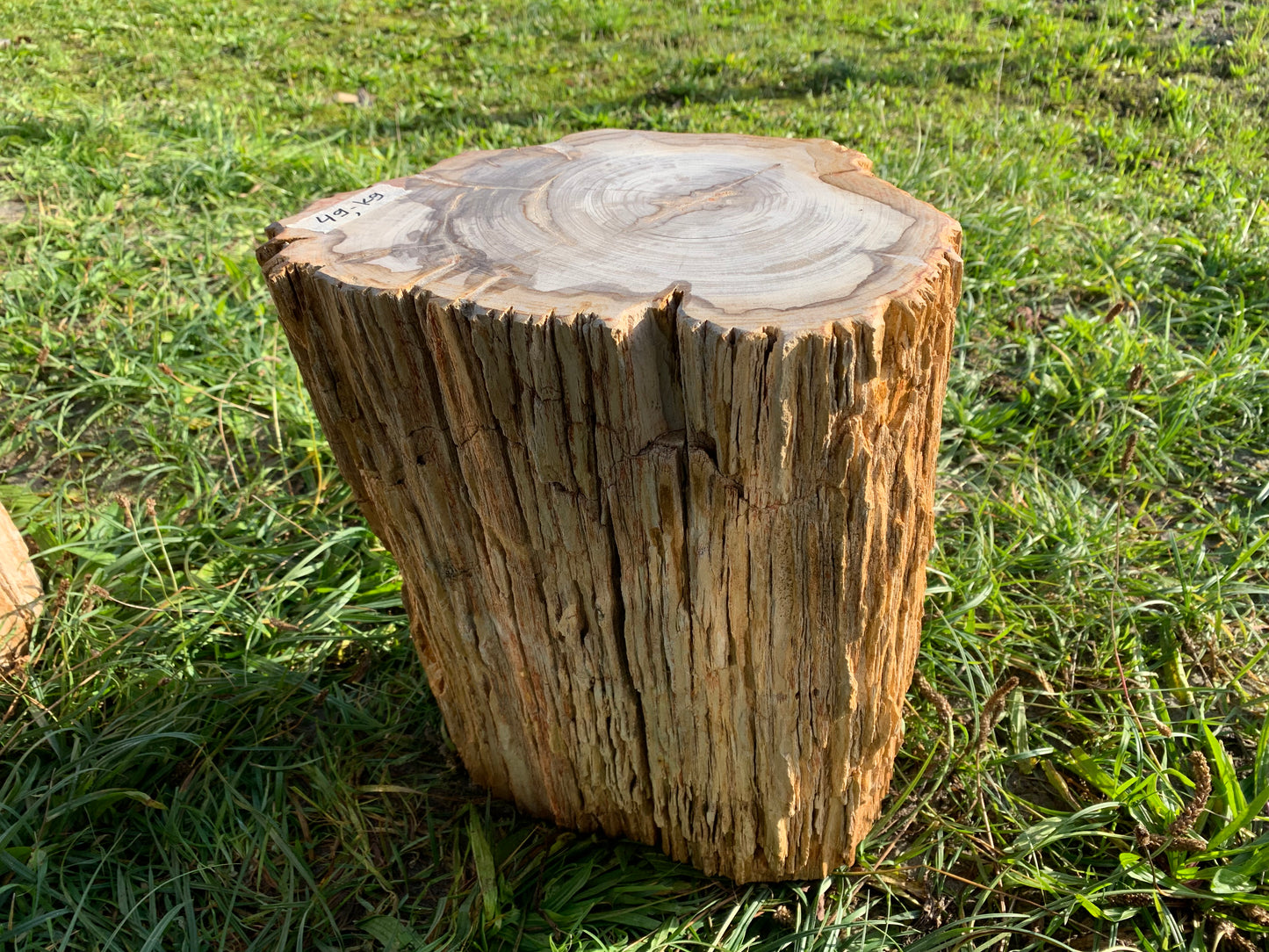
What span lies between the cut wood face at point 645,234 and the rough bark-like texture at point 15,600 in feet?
4.42

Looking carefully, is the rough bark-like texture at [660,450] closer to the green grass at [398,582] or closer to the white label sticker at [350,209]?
the white label sticker at [350,209]

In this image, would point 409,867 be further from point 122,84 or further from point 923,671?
point 122,84

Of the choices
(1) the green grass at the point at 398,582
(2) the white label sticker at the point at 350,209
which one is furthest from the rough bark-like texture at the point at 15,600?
(2) the white label sticker at the point at 350,209

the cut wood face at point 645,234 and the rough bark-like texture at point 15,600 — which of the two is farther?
the rough bark-like texture at point 15,600

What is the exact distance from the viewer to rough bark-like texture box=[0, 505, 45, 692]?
214 cm

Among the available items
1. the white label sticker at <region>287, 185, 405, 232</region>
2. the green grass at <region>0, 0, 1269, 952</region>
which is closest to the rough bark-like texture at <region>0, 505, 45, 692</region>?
the green grass at <region>0, 0, 1269, 952</region>

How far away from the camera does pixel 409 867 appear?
6.11 feet

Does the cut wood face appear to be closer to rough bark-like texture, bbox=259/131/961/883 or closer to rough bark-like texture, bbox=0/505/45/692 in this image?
rough bark-like texture, bbox=259/131/961/883

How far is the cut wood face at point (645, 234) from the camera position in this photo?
122 centimetres

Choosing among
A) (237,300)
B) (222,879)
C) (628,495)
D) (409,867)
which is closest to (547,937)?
(409,867)

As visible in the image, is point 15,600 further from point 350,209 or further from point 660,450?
point 660,450

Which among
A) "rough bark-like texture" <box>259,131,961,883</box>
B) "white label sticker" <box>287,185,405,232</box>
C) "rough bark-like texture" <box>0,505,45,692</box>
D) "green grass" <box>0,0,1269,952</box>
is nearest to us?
"rough bark-like texture" <box>259,131,961,883</box>

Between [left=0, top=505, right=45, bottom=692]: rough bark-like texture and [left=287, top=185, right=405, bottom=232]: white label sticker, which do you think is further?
[left=0, top=505, right=45, bottom=692]: rough bark-like texture

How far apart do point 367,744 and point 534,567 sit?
914 millimetres
